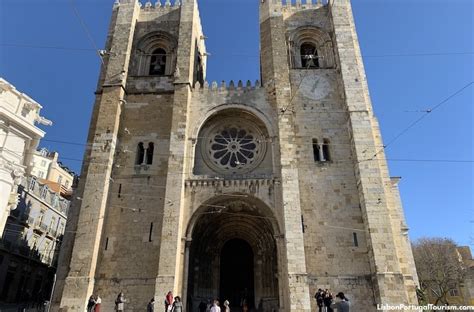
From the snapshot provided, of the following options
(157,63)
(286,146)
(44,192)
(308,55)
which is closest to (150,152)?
(157,63)

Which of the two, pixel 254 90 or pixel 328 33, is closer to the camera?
pixel 254 90

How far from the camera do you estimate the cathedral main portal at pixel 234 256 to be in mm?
14839

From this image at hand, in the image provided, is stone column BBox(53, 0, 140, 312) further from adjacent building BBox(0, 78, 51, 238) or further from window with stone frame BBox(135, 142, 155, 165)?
adjacent building BBox(0, 78, 51, 238)

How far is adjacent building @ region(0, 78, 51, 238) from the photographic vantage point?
10434mm

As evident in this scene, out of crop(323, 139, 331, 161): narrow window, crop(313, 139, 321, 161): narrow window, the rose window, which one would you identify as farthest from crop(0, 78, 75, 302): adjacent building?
crop(323, 139, 331, 161): narrow window

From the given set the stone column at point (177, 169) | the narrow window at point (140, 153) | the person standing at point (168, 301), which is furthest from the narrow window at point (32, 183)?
the person standing at point (168, 301)

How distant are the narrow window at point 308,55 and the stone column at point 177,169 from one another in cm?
575

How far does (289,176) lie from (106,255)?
7.64 m

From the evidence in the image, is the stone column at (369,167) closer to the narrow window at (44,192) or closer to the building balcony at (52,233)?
the narrow window at (44,192)

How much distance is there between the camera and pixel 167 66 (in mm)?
18359

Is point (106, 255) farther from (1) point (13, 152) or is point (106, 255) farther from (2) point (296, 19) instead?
(2) point (296, 19)

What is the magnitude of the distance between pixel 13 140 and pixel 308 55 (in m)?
13.6

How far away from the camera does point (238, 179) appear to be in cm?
1454

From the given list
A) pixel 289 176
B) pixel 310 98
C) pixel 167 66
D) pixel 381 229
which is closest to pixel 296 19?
pixel 310 98
